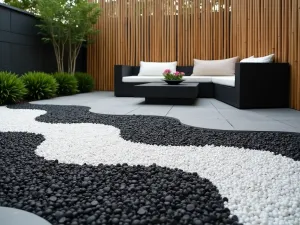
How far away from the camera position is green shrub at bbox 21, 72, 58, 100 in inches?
222

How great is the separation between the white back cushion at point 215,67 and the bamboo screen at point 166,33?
0.30 m

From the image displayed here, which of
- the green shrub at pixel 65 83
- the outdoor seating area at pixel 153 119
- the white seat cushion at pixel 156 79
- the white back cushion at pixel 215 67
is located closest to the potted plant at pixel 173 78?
the outdoor seating area at pixel 153 119

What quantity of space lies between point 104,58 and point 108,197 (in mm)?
7405

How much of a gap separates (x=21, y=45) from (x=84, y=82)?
181cm

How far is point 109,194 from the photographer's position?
55.5 inches

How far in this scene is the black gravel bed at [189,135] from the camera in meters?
2.33

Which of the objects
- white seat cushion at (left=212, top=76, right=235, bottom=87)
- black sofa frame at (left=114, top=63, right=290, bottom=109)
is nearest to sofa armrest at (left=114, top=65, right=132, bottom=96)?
white seat cushion at (left=212, top=76, right=235, bottom=87)

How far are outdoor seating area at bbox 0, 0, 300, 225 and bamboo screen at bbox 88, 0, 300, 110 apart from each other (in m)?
0.03

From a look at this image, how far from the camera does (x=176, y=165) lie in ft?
6.11

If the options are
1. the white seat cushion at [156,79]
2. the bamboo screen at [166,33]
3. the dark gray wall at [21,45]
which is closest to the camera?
the dark gray wall at [21,45]

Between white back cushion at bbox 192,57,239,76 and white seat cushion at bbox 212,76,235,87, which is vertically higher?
white back cushion at bbox 192,57,239,76

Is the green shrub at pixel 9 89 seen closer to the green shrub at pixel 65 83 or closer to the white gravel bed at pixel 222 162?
the green shrub at pixel 65 83

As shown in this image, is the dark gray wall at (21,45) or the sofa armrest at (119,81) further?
the sofa armrest at (119,81)

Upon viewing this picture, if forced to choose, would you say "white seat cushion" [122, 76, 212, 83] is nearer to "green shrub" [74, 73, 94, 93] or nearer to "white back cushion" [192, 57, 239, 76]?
"white back cushion" [192, 57, 239, 76]
